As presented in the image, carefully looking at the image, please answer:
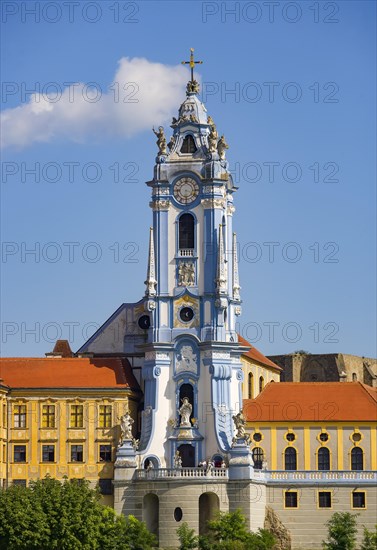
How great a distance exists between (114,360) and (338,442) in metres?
15.6

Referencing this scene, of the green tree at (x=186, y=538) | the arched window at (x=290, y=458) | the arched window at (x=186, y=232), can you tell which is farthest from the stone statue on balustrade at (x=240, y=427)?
the arched window at (x=186, y=232)

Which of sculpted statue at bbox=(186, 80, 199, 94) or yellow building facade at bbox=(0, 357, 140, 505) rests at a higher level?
sculpted statue at bbox=(186, 80, 199, 94)

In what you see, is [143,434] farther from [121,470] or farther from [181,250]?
[181,250]

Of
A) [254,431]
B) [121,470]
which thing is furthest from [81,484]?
[254,431]

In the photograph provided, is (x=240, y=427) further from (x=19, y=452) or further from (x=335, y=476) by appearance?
(x=19, y=452)

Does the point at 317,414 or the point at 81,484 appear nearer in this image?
the point at 81,484

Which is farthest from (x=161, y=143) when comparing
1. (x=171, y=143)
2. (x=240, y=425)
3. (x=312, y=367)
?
(x=312, y=367)

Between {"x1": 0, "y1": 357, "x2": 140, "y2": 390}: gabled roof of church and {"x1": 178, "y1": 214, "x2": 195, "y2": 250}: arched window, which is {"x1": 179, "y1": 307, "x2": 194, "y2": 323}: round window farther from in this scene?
{"x1": 0, "y1": 357, "x2": 140, "y2": 390}: gabled roof of church

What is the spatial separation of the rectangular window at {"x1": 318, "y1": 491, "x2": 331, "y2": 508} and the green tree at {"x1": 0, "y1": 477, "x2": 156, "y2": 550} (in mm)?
13864

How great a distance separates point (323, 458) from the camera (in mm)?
135375

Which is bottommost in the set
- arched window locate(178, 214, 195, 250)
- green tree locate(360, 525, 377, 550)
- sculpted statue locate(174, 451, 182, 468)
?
green tree locate(360, 525, 377, 550)

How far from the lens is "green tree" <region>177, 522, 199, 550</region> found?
125688 millimetres

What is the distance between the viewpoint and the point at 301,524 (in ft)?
436

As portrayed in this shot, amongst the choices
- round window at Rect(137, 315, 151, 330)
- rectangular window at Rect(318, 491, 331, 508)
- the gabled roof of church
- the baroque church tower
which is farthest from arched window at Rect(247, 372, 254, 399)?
rectangular window at Rect(318, 491, 331, 508)
